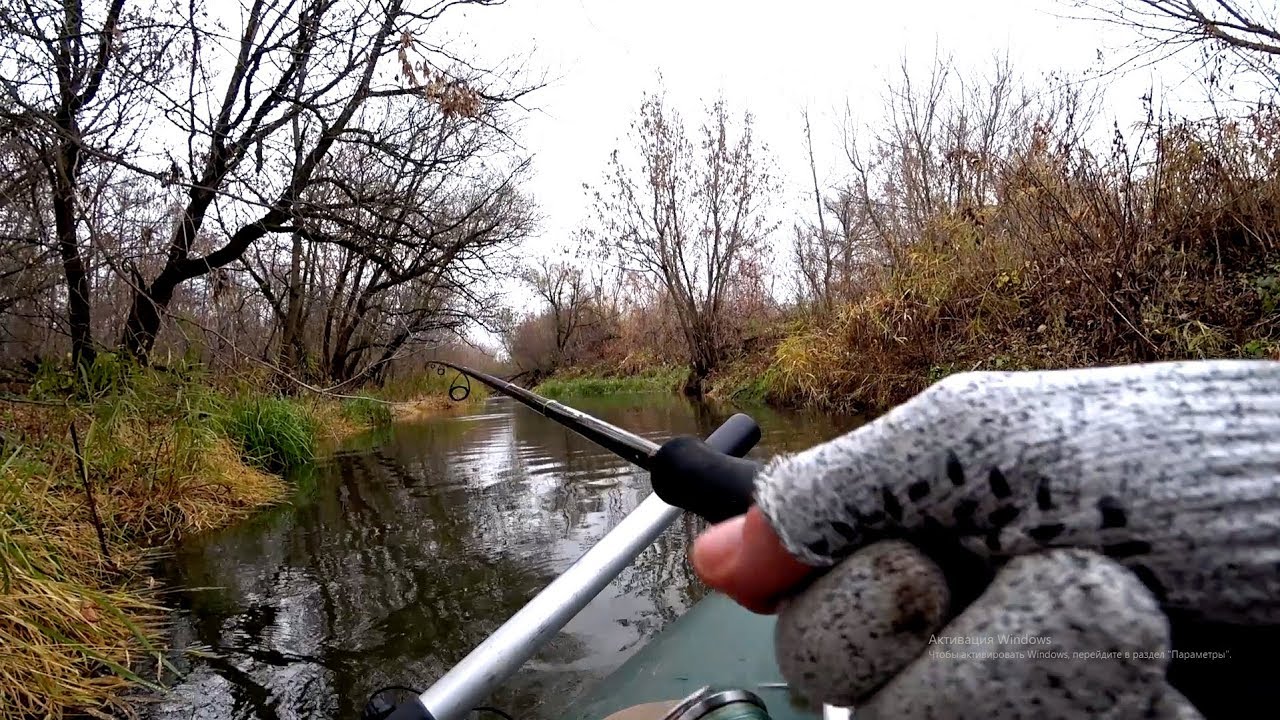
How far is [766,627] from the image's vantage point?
67.3 inches

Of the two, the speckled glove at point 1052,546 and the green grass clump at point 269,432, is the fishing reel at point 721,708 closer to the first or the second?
the speckled glove at point 1052,546

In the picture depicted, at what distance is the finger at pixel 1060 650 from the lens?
1.14 feet

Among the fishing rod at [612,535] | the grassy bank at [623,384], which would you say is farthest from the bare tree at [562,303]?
the fishing rod at [612,535]

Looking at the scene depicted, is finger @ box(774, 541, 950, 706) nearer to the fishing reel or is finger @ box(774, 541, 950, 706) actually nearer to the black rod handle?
the black rod handle

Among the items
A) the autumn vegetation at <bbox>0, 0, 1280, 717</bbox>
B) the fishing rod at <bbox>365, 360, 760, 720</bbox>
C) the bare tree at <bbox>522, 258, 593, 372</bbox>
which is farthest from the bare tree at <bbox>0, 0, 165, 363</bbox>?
the bare tree at <bbox>522, 258, 593, 372</bbox>

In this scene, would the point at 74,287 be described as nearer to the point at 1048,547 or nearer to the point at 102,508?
the point at 102,508

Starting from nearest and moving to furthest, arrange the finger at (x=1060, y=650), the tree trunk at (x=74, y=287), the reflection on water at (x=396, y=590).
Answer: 1. the finger at (x=1060, y=650)
2. the reflection on water at (x=396, y=590)
3. the tree trunk at (x=74, y=287)

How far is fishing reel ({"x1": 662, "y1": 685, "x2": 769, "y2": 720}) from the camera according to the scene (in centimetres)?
104

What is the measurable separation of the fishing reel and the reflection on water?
937 millimetres

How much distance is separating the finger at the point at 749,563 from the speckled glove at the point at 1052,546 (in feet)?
0.07

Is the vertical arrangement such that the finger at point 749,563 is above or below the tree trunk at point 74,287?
below

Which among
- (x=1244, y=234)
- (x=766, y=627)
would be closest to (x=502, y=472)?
(x=766, y=627)

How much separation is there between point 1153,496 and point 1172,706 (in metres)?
0.11

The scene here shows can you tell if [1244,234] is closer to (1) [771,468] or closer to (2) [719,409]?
(1) [771,468]
